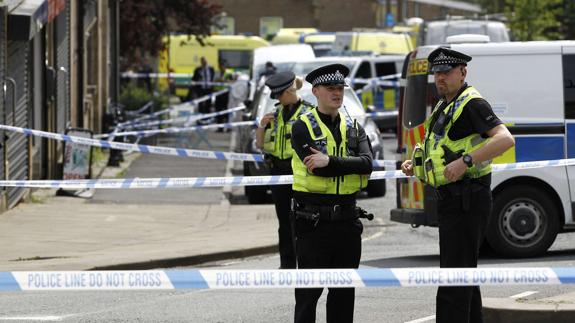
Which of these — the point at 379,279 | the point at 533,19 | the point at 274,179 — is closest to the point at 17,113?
the point at 274,179

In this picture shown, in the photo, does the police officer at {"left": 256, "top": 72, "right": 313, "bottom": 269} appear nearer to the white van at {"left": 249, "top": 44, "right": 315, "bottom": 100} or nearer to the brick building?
the white van at {"left": 249, "top": 44, "right": 315, "bottom": 100}

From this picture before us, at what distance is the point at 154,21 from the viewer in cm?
3856

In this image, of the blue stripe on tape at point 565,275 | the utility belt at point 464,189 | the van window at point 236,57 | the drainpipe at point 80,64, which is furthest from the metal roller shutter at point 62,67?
the van window at point 236,57

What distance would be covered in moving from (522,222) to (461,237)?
558 centimetres

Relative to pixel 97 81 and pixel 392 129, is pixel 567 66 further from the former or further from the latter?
pixel 392 129

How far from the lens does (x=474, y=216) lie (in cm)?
787

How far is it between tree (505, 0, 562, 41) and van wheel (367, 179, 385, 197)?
36266mm

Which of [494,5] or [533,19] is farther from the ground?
[494,5]

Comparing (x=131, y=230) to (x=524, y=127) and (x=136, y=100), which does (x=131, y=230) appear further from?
(x=136, y=100)

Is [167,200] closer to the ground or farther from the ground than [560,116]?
closer to the ground

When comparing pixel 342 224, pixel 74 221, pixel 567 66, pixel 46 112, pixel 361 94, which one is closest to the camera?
pixel 342 224

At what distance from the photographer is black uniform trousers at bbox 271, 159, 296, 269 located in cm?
1121

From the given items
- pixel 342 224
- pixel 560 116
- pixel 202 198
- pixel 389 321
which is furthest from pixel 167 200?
pixel 342 224

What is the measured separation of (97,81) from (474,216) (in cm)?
2344
